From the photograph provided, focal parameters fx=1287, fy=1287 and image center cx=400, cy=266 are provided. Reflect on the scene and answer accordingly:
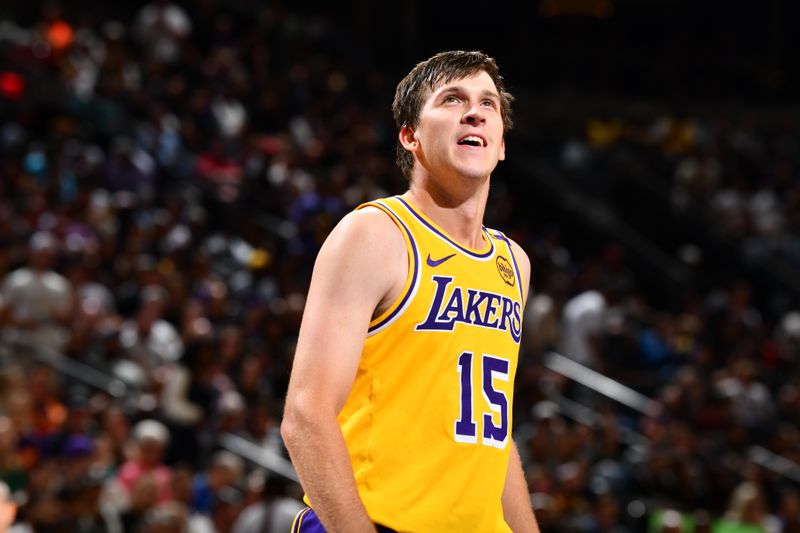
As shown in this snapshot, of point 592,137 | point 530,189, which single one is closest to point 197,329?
point 530,189

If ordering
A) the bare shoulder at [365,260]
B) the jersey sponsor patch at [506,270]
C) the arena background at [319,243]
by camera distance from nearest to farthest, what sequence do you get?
the bare shoulder at [365,260]
the jersey sponsor patch at [506,270]
the arena background at [319,243]

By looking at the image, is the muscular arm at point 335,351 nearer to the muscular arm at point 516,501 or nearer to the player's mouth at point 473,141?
the player's mouth at point 473,141

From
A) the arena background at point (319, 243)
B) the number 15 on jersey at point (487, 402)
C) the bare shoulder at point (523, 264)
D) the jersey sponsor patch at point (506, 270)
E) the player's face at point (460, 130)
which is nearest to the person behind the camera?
the number 15 on jersey at point (487, 402)

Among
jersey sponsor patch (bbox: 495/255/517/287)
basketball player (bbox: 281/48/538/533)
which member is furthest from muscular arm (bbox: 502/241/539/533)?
jersey sponsor patch (bbox: 495/255/517/287)

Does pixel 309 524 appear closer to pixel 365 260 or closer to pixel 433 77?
pixel 365 260

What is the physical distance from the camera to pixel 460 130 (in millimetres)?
3062

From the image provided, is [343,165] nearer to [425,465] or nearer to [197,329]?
[197,329]

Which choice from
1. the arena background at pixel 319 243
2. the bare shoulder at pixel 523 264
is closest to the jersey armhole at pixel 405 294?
the bare shoulder at pixel 523 264

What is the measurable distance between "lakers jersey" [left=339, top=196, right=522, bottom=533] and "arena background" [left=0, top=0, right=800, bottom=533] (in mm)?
2694

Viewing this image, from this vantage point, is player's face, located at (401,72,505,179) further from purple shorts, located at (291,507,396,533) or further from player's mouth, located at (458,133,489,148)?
purple shorts, located at (291,507,396,533)

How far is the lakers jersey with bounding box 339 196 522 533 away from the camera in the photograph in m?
2.90

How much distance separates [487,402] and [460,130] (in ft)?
2.12

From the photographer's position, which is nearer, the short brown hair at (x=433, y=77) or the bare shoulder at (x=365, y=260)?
the bare shoulder at (x=365, y=260)

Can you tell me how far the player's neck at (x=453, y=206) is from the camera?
314 cm
